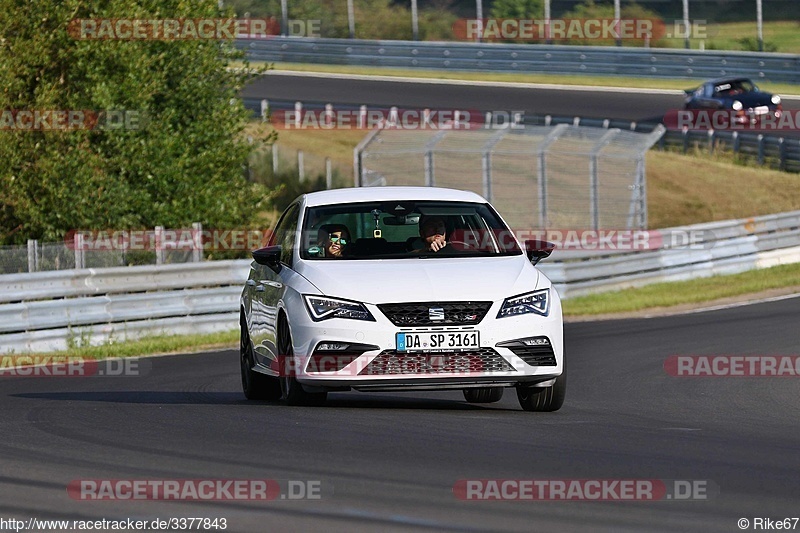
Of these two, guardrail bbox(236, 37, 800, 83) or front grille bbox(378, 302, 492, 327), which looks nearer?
front grille bbox(378, 302, 492, 327)

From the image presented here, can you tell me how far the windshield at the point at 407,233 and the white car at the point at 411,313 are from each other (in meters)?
0.01

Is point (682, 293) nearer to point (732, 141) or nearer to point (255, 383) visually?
point (255, 383)

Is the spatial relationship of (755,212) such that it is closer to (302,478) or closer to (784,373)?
(784,373)

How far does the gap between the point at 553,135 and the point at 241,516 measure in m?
22.6

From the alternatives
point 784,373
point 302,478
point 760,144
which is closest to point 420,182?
point 760,144

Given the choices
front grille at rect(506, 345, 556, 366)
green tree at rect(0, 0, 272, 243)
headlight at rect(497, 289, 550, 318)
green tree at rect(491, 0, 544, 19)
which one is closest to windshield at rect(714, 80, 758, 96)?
green tree at rect(491, 0, 544, 19)

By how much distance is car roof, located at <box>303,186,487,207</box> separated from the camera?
11344mm

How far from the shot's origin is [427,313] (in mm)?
9930

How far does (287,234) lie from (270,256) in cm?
57

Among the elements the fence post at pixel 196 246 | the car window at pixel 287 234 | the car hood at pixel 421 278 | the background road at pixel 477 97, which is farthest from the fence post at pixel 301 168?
the car hood at pixel 421 278

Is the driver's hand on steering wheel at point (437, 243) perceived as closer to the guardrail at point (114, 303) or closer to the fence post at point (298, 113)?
the guardrail at point (114, 303)

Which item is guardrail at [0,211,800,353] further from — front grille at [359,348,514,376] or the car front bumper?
front grille at [359,348,514,376]

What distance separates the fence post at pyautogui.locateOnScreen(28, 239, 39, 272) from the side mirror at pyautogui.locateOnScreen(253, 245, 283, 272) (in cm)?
817

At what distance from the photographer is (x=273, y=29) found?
182ft
